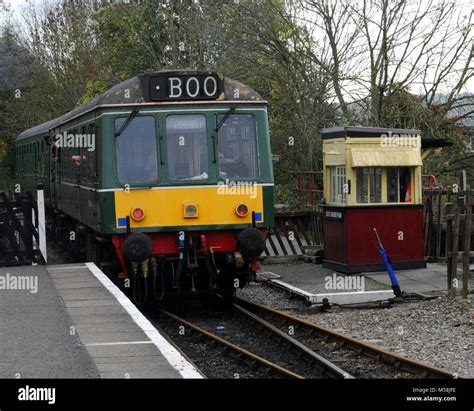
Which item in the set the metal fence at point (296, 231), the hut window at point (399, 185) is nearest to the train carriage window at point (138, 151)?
the hut window at point (399, 185)

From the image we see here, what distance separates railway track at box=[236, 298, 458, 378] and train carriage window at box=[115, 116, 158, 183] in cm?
269

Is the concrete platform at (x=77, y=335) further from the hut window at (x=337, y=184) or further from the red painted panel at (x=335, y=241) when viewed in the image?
the hut window at (x=337, y=184)

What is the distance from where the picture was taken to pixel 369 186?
57.7 ft

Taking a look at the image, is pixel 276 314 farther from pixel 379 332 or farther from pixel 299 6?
pixel 299 6

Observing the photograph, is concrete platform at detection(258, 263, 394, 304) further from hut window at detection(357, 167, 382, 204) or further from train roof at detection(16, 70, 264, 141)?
train roof at detection(16, 70, 264, 141)

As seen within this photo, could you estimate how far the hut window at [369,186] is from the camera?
57.6ft

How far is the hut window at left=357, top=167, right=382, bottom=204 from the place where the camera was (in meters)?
17.5

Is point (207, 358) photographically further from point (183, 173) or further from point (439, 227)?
point (439, 227)

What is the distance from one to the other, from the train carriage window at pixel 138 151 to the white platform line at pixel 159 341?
1.58 m

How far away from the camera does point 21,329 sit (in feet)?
33.7

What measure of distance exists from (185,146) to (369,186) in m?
4.65
